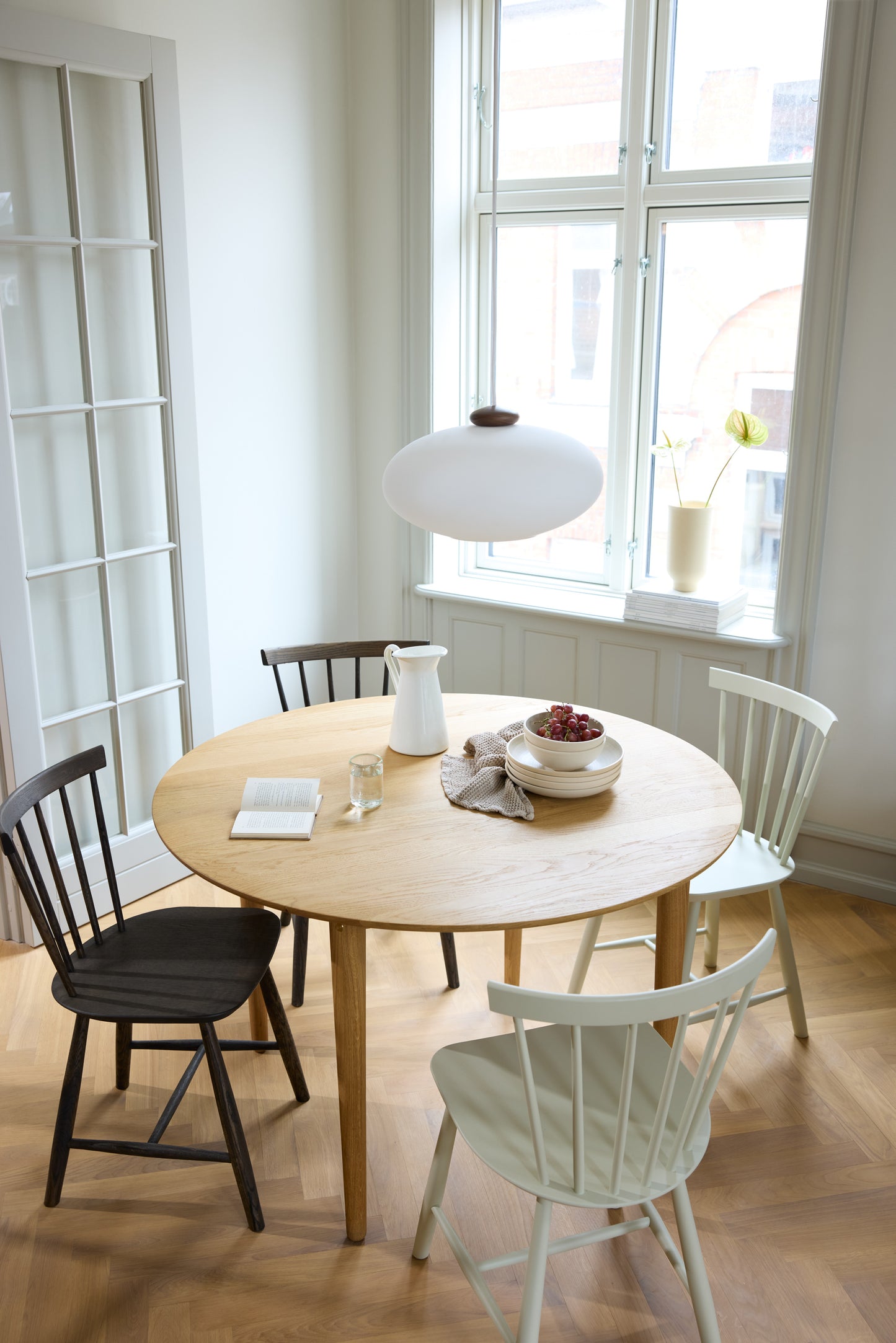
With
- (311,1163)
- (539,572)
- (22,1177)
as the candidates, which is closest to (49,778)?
(22,1177)

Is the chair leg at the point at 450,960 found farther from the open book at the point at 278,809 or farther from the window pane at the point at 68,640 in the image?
the window pane at the point at 68,640

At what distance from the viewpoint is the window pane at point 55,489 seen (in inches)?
115

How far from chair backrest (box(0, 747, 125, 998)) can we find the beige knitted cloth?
2.51 feet

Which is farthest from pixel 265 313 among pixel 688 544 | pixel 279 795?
pixel 279 795

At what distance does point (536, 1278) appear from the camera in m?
1.71

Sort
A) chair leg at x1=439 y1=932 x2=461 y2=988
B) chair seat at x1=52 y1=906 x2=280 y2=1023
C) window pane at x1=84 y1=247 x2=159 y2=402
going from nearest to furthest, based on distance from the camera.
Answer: chair seat at x1=52 y1=906 x2=280 y2=1023, chair leg at x1=439 y1=932 x2=461 y2=988, window pane at x1=84 y1=247 x2=159 y2=402

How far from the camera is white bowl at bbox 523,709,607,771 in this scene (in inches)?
91.1

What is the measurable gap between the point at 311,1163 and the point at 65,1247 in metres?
0.51

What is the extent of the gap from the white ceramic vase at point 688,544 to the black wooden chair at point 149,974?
1.84 m

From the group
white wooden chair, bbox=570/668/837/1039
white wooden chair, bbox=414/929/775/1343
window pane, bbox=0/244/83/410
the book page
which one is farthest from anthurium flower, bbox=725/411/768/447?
white wooden chair, bbox=414/929/775/1343

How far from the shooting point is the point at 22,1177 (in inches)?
91.4

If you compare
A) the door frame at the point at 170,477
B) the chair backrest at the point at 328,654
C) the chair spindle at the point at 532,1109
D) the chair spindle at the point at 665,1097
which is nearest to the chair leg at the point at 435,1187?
the chair spindle at the point at 532,1109

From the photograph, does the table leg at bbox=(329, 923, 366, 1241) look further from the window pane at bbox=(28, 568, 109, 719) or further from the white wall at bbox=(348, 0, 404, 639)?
the white wall at bbox=(348, 0, 404, 639)

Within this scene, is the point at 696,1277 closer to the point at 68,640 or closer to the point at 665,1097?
the point at 665,1097
